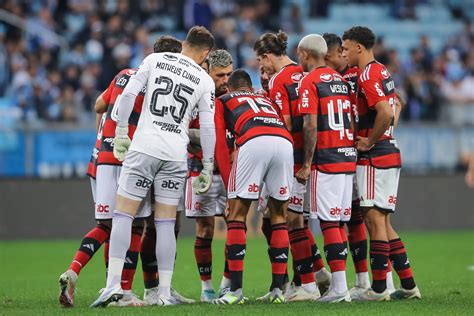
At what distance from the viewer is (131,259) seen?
413 inches

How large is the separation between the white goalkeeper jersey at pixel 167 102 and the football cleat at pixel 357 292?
93.5 inches

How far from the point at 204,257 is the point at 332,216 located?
1488 mm

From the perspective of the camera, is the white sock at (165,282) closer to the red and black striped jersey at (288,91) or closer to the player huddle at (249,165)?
the player huddle at (249,165)

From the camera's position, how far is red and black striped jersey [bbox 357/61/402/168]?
34.3 ft

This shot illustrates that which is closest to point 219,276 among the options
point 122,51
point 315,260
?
point 315,260

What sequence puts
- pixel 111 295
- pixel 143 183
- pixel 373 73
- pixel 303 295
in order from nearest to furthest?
pixel 111 295
pixel 143 183
pixel 373 73
pixel 303 295

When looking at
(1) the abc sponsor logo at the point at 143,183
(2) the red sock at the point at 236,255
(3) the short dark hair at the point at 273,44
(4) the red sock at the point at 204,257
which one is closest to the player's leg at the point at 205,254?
(4) the red sock at the point at 204,257

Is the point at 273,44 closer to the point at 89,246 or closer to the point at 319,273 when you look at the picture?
the point at 319,273

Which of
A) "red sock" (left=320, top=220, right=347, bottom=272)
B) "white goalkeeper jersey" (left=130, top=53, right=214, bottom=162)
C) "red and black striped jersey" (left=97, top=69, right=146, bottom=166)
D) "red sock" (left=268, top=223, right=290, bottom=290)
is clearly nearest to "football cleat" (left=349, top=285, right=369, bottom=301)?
"red sock" (left=320, top=220, right=347, bottom=272)

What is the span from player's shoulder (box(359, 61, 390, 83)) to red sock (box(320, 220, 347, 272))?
149cm

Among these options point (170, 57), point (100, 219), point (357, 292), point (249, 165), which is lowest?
point (357, 292)

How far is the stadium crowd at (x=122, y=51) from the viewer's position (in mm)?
21734

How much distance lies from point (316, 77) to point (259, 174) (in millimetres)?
1149

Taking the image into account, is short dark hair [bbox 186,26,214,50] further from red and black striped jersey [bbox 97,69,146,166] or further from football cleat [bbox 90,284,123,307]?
football cleat [bbox 90,284,123,307]
